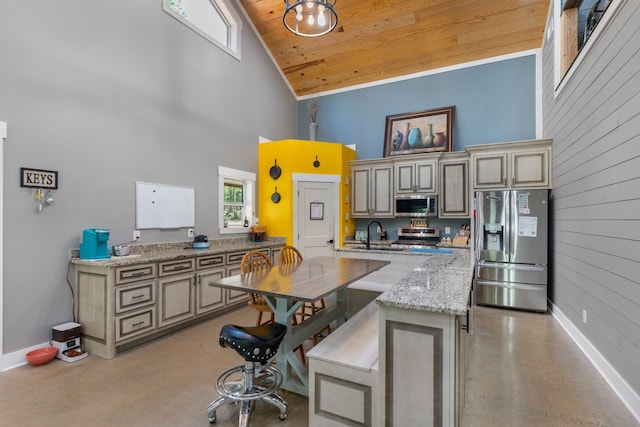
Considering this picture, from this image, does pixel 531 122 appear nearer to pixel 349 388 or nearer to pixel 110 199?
pixel 349 388

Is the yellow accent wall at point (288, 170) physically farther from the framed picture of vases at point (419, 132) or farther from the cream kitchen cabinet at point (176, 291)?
the cream kitchen cabinet at point (176, 291)

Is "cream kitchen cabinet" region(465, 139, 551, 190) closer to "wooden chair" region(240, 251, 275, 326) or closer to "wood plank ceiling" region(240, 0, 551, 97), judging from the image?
"wood plank ceiling" region(240, 0, 551, 97)

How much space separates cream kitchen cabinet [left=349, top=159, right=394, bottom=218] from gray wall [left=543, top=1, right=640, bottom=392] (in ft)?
8.04

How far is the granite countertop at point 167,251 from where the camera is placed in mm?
2896

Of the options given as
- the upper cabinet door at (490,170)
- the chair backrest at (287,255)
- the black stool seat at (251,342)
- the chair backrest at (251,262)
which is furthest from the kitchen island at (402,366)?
the upper cabinet door at (490,170)

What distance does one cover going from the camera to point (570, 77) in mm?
3270

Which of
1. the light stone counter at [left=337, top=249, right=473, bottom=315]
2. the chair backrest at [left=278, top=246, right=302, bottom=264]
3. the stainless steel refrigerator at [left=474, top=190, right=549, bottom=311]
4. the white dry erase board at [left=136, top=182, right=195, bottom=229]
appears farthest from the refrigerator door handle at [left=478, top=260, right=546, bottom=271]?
the white dry erase board at [left=136, top=182, right=195, bottom=229]

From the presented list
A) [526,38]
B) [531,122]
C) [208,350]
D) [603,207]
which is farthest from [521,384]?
[526,38]

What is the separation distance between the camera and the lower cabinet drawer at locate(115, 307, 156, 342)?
2801mm

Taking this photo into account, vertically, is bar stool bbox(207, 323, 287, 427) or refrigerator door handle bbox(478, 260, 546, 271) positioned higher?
refrigerator door handle bbox(478, 260, 546, 271)

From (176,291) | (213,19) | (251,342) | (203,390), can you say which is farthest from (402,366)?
(213,19)

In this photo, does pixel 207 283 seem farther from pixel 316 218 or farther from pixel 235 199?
pixel 316 218

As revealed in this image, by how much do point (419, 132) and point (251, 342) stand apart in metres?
4.82

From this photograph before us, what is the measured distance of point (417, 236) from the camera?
5316 mm
